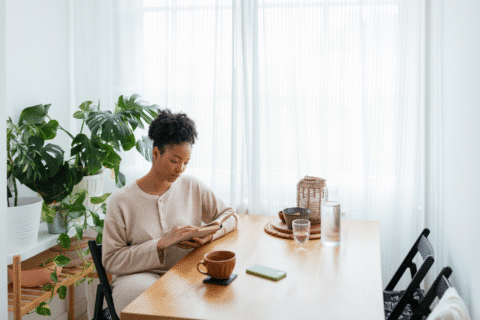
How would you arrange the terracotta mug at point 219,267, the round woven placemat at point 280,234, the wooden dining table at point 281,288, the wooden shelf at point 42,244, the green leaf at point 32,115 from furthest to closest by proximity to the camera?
1. the green leaf at point 32,115
2. the wooden shelf at point 42,244
3. the round woven placemat at point 280,234
4. the terracotta mug at point 219,267
5. the wooden dining table at point 281,288

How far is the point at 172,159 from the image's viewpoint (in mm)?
1846

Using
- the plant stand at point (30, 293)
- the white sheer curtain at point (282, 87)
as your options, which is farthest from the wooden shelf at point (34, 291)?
the white sheer curtain at point (282, 87)

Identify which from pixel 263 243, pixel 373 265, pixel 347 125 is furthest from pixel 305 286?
pixel 347 125

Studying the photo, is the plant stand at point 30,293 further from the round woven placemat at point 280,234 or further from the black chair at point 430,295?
the black chair at point 430,295

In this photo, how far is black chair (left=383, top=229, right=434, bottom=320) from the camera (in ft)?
5.37

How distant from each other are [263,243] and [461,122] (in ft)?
3.13

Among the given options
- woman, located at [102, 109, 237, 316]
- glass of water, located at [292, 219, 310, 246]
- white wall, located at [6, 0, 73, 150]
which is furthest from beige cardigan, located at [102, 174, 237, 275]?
white wall, located at [6, 0, 73, 150]

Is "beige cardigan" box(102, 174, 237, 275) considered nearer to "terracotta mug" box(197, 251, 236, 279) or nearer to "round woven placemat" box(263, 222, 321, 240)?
"round woven placemat" box(263, 222, 321, 240)

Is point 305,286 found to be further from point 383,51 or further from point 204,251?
point 383,51

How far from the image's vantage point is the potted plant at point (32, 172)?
205cm

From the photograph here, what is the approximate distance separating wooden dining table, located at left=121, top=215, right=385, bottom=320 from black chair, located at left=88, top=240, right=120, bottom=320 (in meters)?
0.32

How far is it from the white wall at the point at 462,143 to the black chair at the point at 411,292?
0.12 m

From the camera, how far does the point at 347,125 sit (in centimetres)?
258

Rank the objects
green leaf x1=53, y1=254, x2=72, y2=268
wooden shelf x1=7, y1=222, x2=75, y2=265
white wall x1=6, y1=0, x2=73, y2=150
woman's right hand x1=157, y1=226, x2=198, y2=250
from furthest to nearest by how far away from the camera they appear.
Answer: white wall x1=6, y1=0, x2=73, y2=150
green leaf x1=53, y1=254, x2=72, y2=268
wooden shelf x1=7, y1=222, x2=75, y2=265
woman's right hand x1=157, y1=226, x2=198, y2=250
